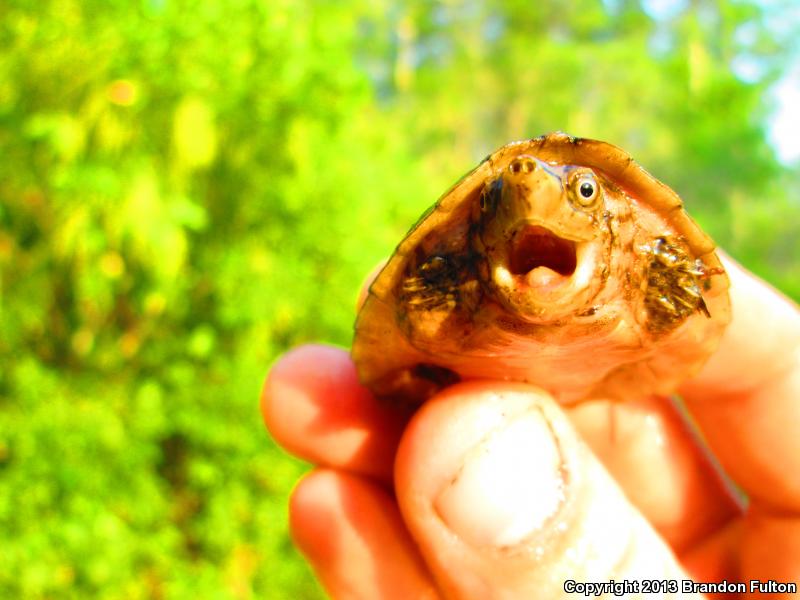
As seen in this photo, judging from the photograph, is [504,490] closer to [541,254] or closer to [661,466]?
[541,254]

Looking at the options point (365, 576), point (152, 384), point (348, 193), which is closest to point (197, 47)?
point (348, 193)

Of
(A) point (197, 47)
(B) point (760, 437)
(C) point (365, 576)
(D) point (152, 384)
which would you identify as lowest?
(D) point (152, 384)

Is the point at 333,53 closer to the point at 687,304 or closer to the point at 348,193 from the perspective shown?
the point at 348,193

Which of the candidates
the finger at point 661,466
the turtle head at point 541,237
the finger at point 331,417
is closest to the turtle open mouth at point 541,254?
the turtle head at point 541,237

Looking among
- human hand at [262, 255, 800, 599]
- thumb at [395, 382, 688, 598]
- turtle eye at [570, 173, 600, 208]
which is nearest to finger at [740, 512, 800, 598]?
human hand at [262, 255, 800, 599]

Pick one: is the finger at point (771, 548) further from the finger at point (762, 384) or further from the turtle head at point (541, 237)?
the turtle head at point (541, 237)

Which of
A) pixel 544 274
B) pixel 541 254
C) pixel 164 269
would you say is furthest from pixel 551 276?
pixel 164 269
